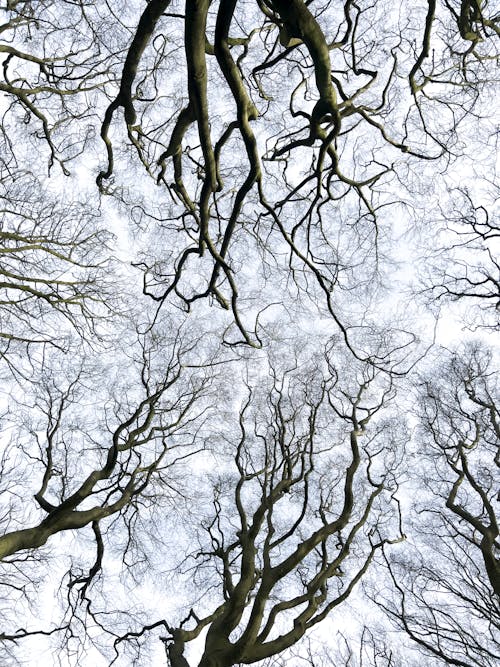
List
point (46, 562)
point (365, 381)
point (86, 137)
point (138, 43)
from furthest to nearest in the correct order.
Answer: point (46, 562)
point (365, 381)
point (86, 137)
point (138, 43)

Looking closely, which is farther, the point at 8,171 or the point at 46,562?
the point at 46,562

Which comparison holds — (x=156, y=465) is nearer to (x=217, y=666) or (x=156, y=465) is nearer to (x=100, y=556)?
(x=100, y=556)

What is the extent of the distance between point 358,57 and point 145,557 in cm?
Result: 769

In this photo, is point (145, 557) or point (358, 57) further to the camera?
point (145, 557)

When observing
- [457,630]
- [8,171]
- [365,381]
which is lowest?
[457,630]

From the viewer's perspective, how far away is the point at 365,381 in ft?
25.0

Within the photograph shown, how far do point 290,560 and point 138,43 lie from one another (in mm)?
5198

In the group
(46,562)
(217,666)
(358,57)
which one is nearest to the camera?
(358,57)

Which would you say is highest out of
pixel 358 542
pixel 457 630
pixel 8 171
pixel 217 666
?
pixel 8 171

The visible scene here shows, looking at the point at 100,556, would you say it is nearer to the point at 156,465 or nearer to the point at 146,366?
the point at 156,465

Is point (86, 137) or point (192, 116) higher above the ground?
point (86, 137)

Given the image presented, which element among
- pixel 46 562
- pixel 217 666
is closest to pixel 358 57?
pixel 217 666

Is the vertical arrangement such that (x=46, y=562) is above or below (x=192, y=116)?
above

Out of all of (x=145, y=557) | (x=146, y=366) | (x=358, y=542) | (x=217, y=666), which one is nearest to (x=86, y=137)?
(x=146, y=366)
